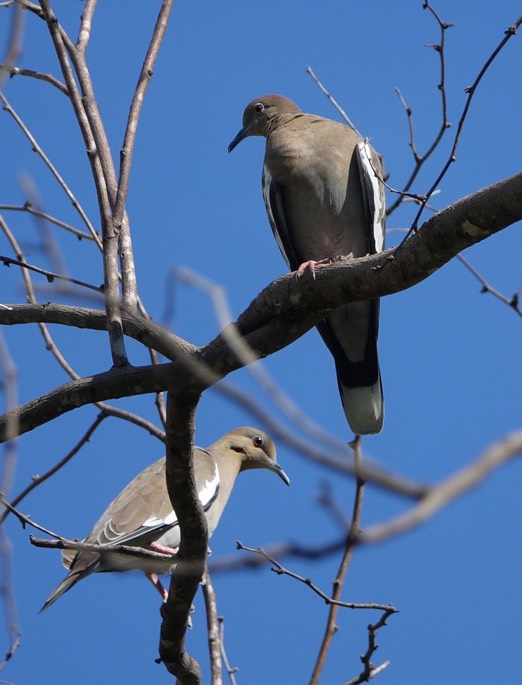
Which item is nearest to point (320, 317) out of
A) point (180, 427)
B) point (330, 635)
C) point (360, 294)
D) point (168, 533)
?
point (360, 294)

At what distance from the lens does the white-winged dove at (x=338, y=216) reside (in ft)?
14.8

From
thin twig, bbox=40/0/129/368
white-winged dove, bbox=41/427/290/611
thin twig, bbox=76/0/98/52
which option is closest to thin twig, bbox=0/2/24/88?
thin twig, bbox=40/0/129/368

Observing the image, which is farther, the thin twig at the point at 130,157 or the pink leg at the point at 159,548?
the pink leg at the point at 159,548

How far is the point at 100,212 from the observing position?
325 cm

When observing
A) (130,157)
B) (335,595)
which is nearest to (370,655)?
(335,595)

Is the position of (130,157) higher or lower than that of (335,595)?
higher

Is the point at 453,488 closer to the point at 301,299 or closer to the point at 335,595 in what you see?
the point at 301,299

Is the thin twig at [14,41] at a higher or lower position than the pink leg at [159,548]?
lower

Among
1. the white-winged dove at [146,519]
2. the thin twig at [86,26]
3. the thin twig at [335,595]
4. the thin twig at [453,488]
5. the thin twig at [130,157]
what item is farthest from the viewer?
the white-winged dove at [146,519]

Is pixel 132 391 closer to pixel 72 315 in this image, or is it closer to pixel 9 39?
pixel 72 315

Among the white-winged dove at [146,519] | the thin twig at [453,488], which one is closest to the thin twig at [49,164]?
the white-winged dove at [146,519]

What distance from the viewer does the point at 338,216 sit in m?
4.54

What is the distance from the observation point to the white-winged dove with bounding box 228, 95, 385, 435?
14.8ft

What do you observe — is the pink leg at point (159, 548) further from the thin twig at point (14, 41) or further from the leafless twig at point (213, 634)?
the thin twig at point (14, 41)
